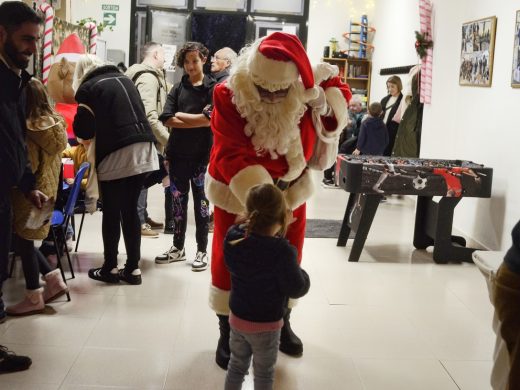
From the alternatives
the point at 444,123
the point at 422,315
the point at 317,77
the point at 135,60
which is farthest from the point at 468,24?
the point at 135,60

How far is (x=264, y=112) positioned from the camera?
2652 millimetres

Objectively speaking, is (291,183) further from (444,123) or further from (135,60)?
(135,60)

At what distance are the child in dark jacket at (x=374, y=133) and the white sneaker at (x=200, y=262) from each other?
11.6ft

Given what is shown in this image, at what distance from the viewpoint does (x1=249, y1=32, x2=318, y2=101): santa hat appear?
2.55 meters

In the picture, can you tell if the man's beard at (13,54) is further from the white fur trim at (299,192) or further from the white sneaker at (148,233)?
the white sneaker at (148,233)

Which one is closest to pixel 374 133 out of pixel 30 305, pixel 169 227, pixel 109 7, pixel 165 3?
pixel 169 227

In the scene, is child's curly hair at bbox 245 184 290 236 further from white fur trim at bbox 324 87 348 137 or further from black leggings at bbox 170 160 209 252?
black leggings at bbox 170 160 209 252

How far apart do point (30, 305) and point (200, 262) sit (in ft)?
4.23

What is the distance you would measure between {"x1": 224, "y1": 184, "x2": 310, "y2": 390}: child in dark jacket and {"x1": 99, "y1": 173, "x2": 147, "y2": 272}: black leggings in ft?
6.05

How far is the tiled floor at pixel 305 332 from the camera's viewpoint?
2.86 metres

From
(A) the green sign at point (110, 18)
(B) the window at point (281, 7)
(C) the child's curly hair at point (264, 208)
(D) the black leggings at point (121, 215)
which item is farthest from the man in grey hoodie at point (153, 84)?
(B) the window at point (281, 7)

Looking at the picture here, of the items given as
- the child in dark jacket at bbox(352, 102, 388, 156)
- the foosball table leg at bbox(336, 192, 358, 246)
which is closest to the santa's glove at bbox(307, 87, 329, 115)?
the foosball table leg at bbox(336, 192, 358, 246)

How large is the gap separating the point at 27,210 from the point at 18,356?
78 cm

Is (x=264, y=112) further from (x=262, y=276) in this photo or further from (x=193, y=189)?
(x=193, y=189)
